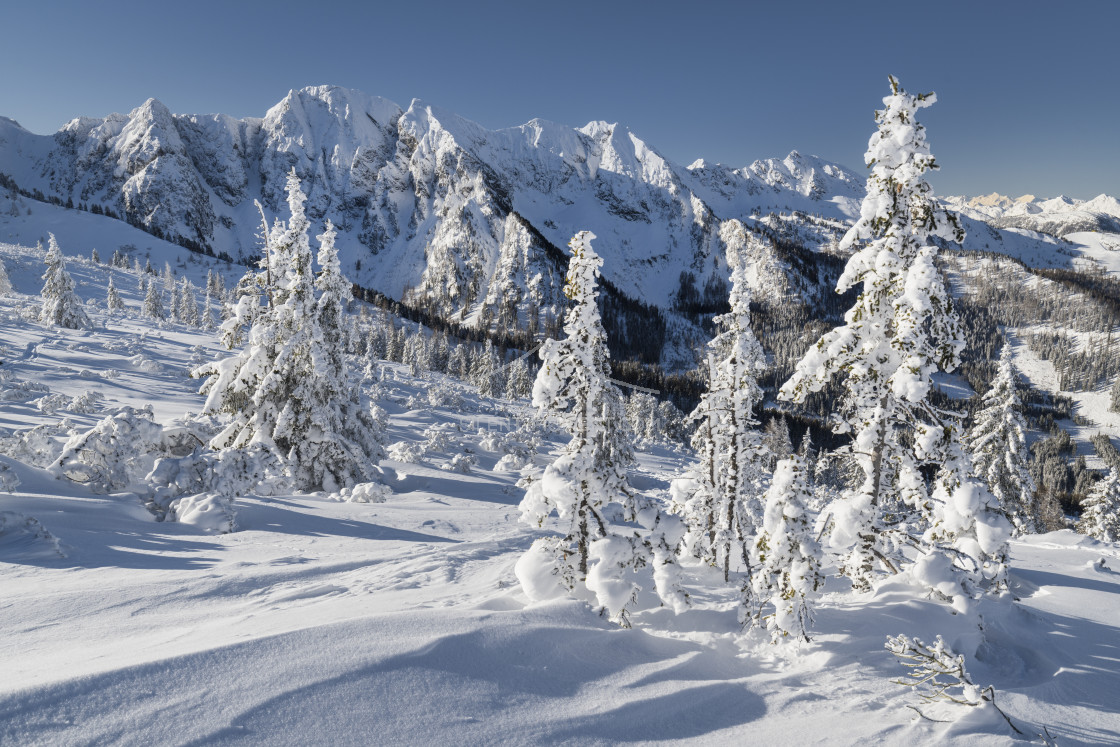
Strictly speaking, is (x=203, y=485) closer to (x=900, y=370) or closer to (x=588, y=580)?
(x=588, y=580)

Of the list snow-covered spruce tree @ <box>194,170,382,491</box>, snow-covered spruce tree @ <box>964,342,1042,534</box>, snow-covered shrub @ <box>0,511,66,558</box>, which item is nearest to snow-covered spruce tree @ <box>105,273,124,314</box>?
snow-covered spruce tree @ <box>194,170,382,491</box>

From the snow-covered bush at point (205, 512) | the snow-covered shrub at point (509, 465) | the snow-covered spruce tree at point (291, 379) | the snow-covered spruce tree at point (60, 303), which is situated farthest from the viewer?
the snow-covered spruce tree at point (60, 303)

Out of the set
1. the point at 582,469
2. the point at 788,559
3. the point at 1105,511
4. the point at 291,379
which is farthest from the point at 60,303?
the point at 1105,511

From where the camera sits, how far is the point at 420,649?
476cm

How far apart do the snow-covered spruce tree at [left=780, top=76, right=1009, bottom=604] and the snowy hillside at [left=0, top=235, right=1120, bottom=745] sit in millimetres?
822

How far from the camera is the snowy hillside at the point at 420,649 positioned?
12.4ft

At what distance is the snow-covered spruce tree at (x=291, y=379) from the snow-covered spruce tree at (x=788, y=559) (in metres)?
13.5

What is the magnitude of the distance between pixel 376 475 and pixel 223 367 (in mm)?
5981

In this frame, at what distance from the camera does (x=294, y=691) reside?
394 cm

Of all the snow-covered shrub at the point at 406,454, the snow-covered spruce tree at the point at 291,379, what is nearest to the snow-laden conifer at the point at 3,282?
the snow-covered shrub at the point at 406,454

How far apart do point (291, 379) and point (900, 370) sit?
1614 centimetres

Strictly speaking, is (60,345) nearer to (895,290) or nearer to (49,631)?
(49,631)

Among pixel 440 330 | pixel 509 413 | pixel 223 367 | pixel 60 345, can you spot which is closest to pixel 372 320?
pixel 440 330

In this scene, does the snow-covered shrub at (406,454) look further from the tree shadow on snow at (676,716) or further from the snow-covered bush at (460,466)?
the tree shadow on snow at (676,716)
